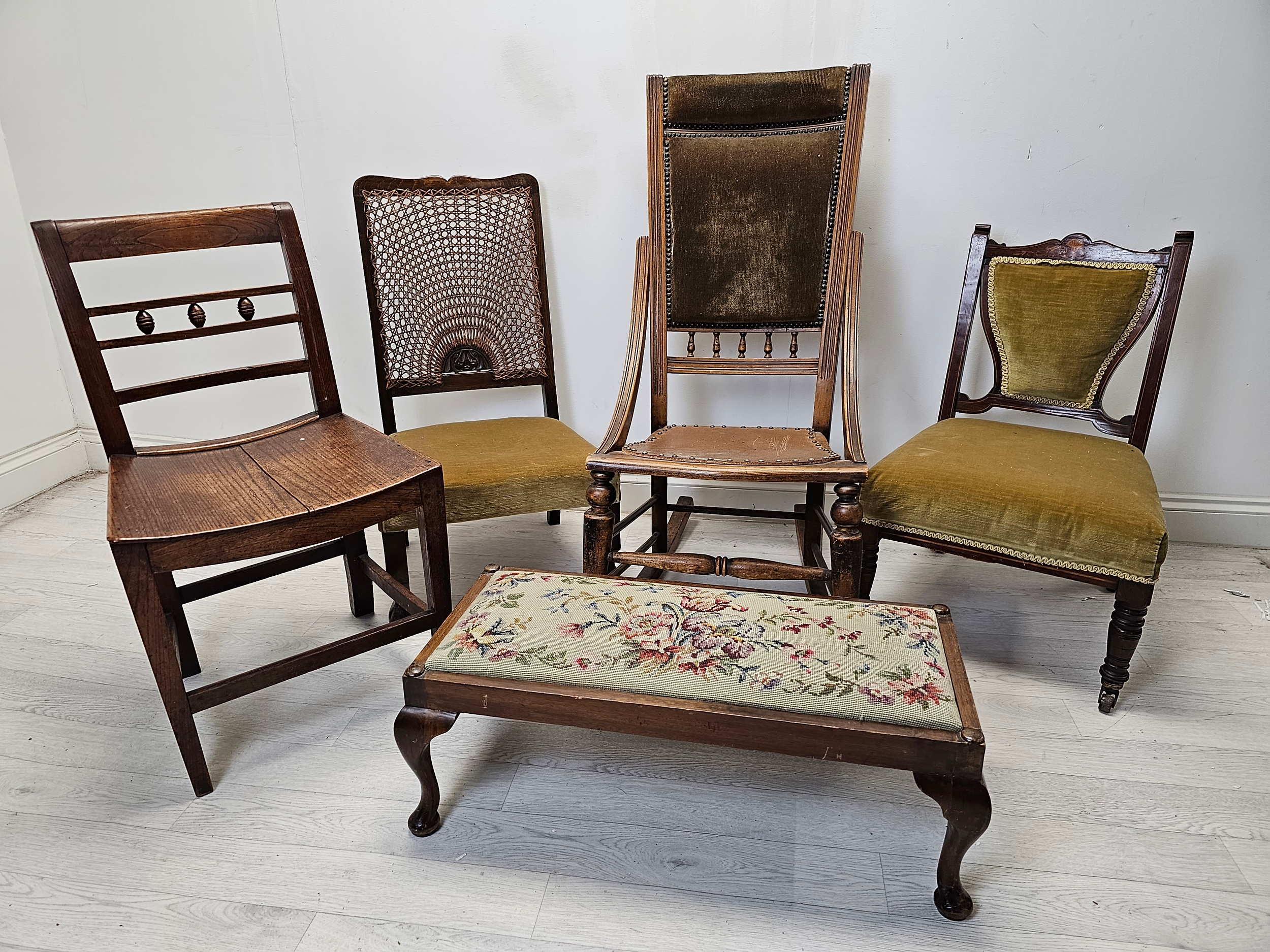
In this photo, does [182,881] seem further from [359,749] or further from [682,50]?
[682,50]

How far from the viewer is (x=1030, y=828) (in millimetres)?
1414

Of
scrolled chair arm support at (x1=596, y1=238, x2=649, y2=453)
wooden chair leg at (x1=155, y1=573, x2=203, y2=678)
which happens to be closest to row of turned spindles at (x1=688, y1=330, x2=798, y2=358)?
scrolled chair arm support at (x1=596, y1=238, x2=649, y2=453)

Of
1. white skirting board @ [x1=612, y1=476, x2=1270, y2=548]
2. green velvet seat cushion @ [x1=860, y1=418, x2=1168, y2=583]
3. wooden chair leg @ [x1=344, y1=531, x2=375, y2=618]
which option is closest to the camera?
green velvet seat cushion @ [x1=860, y1=418, x2=1168, y2=583]

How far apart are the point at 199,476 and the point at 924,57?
1909 mm

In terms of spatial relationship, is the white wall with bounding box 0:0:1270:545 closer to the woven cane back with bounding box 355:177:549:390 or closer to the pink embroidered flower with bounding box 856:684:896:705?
the woven cane back with bounding box 355:177:549:390

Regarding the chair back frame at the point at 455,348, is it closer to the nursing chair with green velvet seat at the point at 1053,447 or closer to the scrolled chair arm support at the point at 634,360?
the scrolled chair arm support at the point at 634,360

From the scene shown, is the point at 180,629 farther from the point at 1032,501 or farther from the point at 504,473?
the point at 1032,501

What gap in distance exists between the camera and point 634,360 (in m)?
1.94

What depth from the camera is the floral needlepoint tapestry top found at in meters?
→ 1.21

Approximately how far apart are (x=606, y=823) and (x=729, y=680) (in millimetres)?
406

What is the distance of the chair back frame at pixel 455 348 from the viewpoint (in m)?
2.09

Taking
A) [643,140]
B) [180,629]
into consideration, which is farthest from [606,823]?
[643,140]

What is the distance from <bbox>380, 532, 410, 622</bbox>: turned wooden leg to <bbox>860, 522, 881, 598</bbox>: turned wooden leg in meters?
1.02

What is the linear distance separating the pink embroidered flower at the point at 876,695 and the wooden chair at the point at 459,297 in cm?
97
